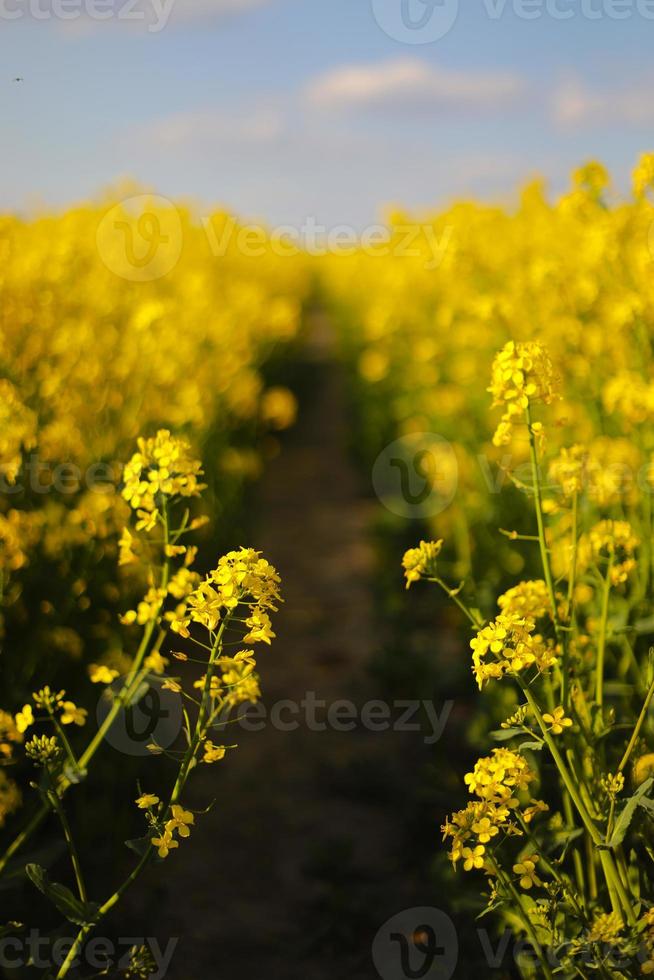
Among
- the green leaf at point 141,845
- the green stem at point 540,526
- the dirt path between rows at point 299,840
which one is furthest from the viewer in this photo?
the dirt path between rows at point 299,840

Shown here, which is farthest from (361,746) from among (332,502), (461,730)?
(332,502)

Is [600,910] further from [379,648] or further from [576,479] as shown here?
[379,648]

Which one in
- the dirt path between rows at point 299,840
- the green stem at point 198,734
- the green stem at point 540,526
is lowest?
the dirt path between rows at point 299,840

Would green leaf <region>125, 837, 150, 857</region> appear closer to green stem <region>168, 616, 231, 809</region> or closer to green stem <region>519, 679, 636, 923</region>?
green stem <region>168, 616, 231, 809</region>

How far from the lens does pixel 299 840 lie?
8.84ft

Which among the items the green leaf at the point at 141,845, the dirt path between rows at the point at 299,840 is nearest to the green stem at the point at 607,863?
the green leaf at the point at 141,845

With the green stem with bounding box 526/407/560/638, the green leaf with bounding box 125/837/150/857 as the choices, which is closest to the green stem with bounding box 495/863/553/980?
the green stem with bounding box 526/407/560/638

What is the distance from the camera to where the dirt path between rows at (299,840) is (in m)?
2.28

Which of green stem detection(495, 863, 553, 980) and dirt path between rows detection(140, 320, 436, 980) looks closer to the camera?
green stem detection(495, 863, 553, 980)

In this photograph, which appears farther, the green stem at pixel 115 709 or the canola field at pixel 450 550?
the green stem at pixel 115 709

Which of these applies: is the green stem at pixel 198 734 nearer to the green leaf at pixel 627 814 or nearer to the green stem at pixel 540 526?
the green stem at pixel 540 526

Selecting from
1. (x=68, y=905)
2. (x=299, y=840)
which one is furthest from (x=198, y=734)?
(x=299, y=840)

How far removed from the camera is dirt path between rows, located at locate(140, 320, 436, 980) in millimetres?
2279

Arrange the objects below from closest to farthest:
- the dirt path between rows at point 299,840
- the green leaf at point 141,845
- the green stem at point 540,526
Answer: the green leaf at point 141,845 < the green stem at point 540,526 < the dirt path between rows at point 299,840
